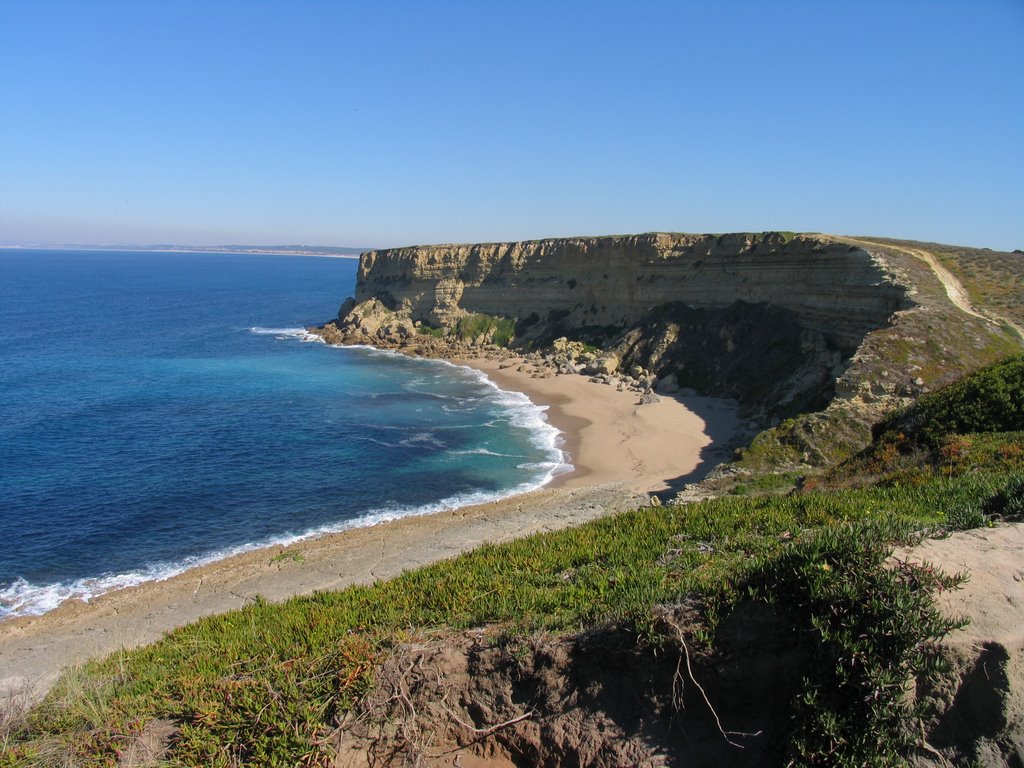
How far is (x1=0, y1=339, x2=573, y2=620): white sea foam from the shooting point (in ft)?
65.4

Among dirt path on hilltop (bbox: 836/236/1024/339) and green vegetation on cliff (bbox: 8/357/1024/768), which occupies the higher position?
dirt path on hilltop (bbox: 836/236/1024/339)

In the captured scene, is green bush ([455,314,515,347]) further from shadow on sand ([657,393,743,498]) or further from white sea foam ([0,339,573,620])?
shadow on sand ([657,393,743,498])

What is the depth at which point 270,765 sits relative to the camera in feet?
21.2

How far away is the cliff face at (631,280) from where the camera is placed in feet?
125

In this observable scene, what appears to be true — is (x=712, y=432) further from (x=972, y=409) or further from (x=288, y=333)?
(x=288, y=333)

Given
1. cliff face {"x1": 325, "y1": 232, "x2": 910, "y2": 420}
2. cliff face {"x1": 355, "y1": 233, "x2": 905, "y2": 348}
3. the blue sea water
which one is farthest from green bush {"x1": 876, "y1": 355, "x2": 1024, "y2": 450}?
cliff face {"x1": 355, "y1": 233, "x2": 905, "y2": 348}

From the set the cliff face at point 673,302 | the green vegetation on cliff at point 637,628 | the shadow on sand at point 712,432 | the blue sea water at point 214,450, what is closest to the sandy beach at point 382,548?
the shadow on sand at point 712,432

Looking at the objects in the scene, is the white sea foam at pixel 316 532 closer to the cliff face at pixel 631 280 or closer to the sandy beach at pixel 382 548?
the sandy beach at pixel 382 548

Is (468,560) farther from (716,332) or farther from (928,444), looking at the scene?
(716,332)

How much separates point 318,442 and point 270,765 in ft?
96.0

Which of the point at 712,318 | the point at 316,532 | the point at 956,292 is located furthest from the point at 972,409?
the point at 712,318

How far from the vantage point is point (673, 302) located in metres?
53.0

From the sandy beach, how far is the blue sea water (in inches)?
49.6

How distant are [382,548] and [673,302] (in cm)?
3721
